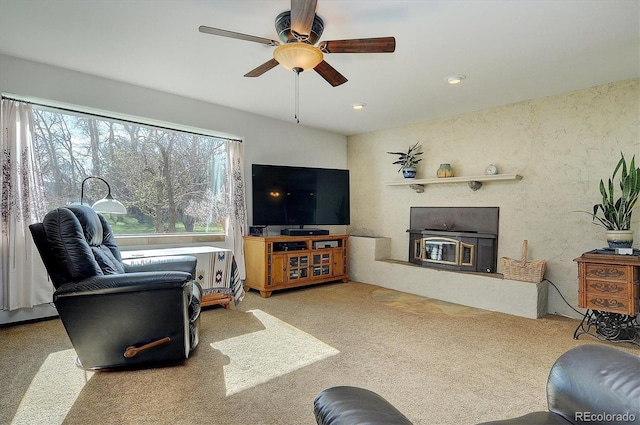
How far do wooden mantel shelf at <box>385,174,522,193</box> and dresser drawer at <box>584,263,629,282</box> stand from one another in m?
1.30

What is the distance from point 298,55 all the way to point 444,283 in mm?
3193

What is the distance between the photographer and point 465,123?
4254 mm

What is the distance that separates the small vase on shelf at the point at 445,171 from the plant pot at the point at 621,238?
1.82 m

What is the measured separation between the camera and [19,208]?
112 inches

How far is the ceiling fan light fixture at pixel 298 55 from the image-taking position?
1953 millimetres

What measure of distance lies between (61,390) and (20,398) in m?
0.18

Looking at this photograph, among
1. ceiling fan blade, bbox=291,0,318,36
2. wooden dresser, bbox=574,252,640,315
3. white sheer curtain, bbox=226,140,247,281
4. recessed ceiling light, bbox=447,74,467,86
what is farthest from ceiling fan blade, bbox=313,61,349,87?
wooden dresser, bbox=574,252,640,315

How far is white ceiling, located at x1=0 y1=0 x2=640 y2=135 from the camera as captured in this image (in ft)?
6.82

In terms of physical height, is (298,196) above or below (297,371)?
above

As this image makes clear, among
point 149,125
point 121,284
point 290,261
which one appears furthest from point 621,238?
point 149,125

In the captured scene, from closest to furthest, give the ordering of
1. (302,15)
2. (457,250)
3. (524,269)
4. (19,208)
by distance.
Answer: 1. (302,15)
2. (19,208)
3. (524,269)
4. (457,250)

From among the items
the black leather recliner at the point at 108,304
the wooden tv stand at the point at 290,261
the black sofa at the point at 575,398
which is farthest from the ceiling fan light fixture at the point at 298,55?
the wooden tv stand at the point at 290,261

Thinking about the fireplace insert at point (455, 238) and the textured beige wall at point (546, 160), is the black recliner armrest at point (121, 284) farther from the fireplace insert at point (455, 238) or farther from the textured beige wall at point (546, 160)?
the fireplace insert at point (455, 238)

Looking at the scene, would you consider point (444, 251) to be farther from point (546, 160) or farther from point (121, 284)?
point (121, 284)
